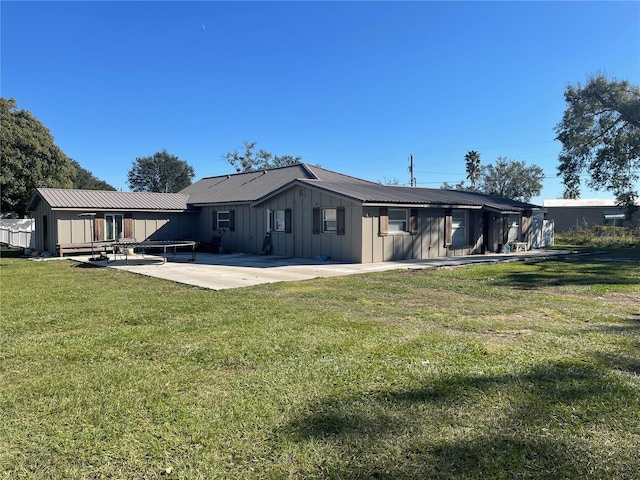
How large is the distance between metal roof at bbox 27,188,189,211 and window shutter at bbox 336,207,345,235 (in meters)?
9.73

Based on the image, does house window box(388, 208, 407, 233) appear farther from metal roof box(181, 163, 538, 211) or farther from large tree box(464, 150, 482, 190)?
large tree box(464, 150, 482, 190)

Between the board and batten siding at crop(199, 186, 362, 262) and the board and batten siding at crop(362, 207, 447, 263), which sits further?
the board and batten siding at crop(199, 186, 362, 262)

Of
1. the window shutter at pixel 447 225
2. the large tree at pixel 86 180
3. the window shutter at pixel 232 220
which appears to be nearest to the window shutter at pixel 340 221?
the window shutter at pixel 447 225

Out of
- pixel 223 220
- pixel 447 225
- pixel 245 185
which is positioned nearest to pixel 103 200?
pixel 223 220

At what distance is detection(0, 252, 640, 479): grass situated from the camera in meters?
2.65

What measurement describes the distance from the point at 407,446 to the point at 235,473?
106 centimetres

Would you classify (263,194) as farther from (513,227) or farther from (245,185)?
(513,227)

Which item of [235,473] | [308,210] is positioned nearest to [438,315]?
[235,473]

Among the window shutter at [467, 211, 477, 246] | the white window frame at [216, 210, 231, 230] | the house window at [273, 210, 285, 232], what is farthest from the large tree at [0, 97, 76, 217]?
the window shutter at [467, 211, 477, 246]

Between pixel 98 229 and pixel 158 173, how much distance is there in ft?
152

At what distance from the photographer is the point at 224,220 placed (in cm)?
2136

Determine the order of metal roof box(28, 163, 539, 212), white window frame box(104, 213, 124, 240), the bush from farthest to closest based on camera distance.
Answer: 1. the bush
2. white window frame box(104, 213, 124, 240)
3. metal roof box(28, 163, 539, 212)

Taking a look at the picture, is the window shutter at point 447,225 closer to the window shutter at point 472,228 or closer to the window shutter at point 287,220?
the window shutter at point 472,228

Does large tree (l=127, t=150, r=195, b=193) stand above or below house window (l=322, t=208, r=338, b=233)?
above
